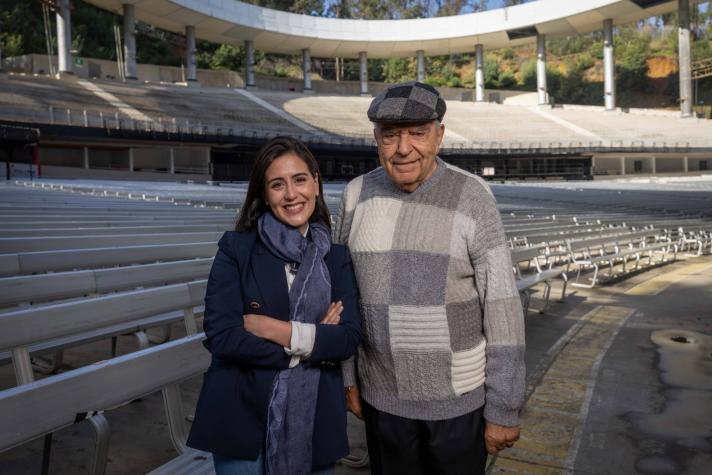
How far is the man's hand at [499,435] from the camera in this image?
5.57 ft

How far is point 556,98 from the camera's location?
7075cm

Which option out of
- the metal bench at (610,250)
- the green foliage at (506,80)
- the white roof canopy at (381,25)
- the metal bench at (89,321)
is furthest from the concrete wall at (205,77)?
the metal bench at (89,321)

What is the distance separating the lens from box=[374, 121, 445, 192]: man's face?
1.74 metres

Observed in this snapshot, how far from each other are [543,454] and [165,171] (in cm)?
3597

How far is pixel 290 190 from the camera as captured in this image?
1.68 meters

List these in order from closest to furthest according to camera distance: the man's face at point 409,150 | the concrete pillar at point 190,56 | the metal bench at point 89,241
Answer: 1. the man's face at point 409,150
2. the metal bench at point 89,241
3. the concrete pillar at point 190,56

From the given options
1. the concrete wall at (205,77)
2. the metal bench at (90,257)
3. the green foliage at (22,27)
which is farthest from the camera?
the green foliage at (22,27)

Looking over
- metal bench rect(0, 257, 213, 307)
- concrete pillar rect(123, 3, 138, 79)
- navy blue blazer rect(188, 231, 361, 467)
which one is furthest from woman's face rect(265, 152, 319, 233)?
concrete pillar rect(123, 3, 138, 79)

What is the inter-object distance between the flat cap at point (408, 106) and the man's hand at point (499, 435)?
0.89 metres

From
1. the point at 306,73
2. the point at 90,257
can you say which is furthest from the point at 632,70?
the point at 90,257

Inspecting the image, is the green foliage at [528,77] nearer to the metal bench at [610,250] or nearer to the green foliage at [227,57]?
the green foliage at [227,57]

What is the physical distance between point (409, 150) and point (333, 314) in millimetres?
511

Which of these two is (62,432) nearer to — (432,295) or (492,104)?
(432,295)

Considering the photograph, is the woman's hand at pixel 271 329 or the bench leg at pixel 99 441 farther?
the bench leg at pixel 99 441
